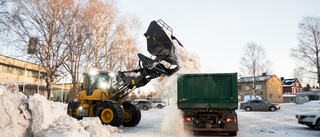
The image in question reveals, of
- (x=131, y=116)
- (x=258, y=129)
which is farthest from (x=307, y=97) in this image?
(x=131, y=116)

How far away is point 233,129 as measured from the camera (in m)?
7.84

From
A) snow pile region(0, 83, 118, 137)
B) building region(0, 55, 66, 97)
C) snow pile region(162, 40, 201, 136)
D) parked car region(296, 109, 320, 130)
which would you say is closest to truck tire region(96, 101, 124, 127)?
snow pile region(162, 40, 201, 136)

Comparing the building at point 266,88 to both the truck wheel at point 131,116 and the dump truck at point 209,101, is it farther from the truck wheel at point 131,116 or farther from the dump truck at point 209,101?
the dump truck at point 209,101

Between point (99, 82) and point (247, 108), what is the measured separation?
19.2 m

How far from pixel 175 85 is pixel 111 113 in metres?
3.23

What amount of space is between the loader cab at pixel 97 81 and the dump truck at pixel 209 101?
471cm

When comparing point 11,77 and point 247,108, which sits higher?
point 11,77

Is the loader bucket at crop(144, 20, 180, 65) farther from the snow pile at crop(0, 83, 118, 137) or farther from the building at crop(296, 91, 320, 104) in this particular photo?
the building at crop(296, 91, 320, 104)

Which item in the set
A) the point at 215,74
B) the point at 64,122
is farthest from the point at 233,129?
the point at 64,122

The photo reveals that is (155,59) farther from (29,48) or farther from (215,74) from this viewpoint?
(29,48)

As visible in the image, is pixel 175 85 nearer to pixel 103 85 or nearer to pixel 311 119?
pixel 103 85

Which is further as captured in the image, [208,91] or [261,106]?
[261,106]

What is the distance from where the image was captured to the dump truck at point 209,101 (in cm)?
783

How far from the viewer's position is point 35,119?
6668 mm
